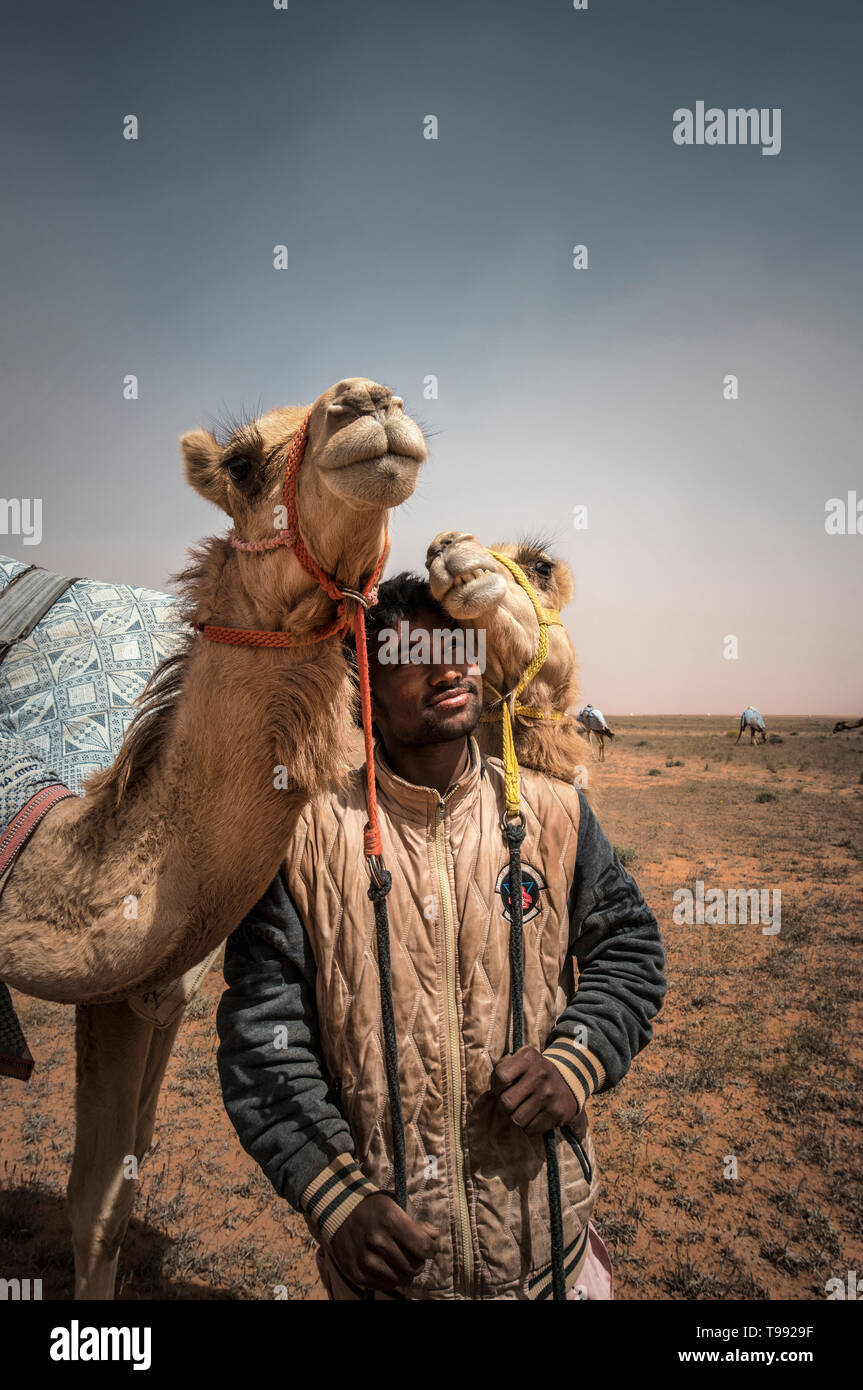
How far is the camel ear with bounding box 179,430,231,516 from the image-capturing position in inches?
Answer: 77.2

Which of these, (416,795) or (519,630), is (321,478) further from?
(519,630)

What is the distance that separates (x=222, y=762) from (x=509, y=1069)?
100 centimetres

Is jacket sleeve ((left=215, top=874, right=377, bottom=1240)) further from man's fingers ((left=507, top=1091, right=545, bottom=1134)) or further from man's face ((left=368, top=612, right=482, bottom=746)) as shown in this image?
man's face ((left=368, top=612, right=482, bottom=746))

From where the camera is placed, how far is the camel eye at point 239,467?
1873mm

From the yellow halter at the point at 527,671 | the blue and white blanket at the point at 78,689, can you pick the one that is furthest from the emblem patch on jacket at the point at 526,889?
the blue and white blanket at the point at 78,689

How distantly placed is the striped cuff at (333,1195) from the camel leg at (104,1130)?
1243mm

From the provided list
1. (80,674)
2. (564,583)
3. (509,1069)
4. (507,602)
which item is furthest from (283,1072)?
(564,583)

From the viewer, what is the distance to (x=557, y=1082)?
175 centimetres

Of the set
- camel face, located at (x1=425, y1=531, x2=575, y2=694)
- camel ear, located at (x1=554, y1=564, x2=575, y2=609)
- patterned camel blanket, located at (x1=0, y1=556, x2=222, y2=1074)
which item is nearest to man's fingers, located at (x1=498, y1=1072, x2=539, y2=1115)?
patterned camel blanket, located at (x1=0, y1=556, x2=222, y2=1074)

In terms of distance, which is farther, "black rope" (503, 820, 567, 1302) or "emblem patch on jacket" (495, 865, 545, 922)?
"emblem patch on jacket" (495, 865, 545, 922)

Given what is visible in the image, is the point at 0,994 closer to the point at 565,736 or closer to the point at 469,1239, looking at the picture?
A: the point at 469,1239

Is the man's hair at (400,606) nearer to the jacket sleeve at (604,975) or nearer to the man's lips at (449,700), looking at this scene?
the man's lips at (449,700)

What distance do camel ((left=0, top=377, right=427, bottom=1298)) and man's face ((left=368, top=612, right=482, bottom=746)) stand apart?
0.74 feet

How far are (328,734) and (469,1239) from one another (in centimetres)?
128
